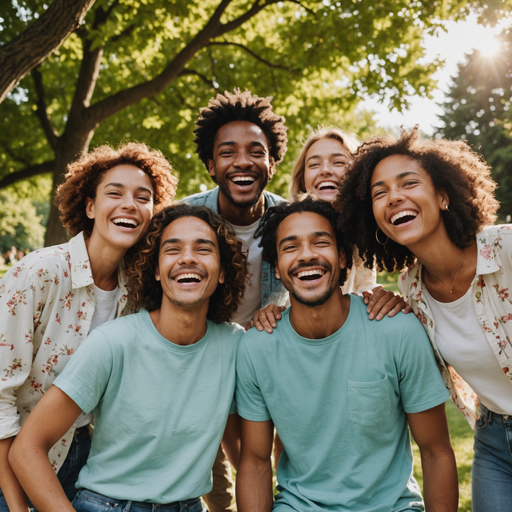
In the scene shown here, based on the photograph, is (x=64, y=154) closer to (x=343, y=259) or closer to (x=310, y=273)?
(x=343, y=259)

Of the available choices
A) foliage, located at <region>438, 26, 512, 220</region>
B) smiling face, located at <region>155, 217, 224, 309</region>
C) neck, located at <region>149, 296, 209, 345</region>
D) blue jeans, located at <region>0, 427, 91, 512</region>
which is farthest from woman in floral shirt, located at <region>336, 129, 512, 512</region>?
foliage, located at <region>438, 26, 512, 220</region>

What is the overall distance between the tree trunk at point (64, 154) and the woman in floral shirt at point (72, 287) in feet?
17.0

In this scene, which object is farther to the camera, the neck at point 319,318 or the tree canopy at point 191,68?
the tree canopy at point 191,68

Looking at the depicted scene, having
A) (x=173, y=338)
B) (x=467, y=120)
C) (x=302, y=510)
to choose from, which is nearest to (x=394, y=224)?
(x=173, y=338)

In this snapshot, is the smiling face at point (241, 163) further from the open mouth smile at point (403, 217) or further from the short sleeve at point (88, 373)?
the short sleeve at point (88, 373)

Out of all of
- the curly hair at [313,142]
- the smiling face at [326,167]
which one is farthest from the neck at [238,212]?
the smiling face at [326,167]

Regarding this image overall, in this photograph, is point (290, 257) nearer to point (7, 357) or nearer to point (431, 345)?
point (431, 345)

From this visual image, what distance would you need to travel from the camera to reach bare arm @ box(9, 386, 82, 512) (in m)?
2.69

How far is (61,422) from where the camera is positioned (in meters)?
2.80

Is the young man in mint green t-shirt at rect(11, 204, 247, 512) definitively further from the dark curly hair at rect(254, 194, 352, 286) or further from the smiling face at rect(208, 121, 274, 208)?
the smiling face at rect(208, 121, 274, 208)

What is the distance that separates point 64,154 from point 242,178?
5.54 metres

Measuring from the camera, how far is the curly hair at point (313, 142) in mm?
4559

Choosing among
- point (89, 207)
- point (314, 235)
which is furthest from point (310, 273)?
point (89, 207)

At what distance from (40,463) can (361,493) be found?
6.23 ft
